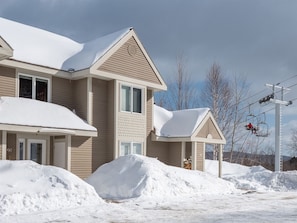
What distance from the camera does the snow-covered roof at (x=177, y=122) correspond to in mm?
23959

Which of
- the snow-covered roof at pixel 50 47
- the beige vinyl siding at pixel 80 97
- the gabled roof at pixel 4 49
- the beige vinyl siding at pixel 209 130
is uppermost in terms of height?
the snow-covered roof at pixel 50 47

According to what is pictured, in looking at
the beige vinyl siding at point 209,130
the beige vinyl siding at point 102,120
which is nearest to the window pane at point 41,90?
the beige vinyl siding at point 102,120

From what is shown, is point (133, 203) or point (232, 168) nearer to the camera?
point (133, 203)

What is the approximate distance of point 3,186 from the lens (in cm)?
1130

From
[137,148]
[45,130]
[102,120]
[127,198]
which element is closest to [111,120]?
[102,120]

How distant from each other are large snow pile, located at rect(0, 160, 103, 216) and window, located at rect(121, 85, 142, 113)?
8429 millimetres

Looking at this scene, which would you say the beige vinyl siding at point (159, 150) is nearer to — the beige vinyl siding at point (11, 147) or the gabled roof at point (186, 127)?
the gabled roof at point (186, 127)

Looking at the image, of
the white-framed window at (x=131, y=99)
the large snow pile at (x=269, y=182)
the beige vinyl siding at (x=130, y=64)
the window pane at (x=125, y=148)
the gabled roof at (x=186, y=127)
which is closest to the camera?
the beige vinyl siding at (x=130, y=64)

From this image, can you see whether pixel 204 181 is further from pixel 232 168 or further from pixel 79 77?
pixel 232 168

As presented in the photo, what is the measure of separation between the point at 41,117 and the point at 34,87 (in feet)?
6.62

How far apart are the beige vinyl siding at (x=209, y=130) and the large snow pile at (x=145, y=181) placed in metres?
6.53

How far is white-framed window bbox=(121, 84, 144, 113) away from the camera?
21.2m

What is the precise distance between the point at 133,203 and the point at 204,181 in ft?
18.3

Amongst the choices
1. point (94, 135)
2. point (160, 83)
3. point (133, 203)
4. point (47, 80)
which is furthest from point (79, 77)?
point (133, 203)
